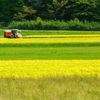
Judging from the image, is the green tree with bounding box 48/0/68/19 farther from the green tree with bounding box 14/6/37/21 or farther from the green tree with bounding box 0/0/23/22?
the green tree with bounding box 0/0/23/22

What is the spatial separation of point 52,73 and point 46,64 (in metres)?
1.67

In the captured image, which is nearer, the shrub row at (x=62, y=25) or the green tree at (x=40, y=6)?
the shrub row at (x=62, y=25)

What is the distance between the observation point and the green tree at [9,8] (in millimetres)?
74250

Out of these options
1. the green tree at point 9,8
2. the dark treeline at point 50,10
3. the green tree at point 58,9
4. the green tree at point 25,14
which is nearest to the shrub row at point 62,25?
the dark treeline at point 50,10

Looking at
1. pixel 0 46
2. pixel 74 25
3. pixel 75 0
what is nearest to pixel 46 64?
pixel 0 46

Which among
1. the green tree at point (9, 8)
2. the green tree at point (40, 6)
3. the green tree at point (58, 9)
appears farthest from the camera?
the green tree at point (40, 6)

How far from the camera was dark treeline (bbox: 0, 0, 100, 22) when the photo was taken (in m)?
67.8

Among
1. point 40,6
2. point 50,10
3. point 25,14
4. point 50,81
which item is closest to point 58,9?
point 50,10

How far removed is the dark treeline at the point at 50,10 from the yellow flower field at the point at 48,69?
5695 centimetres

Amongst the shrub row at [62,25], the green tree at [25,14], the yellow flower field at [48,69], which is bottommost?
the shrub row at [62,25]

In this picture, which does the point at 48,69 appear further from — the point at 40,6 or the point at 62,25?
the point at 40,6

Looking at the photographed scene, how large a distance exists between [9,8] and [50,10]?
11.4m

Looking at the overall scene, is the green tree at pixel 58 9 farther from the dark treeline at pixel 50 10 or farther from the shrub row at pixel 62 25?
the shrub row at pixel 62 25

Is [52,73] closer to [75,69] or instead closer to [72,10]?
[75,69]
